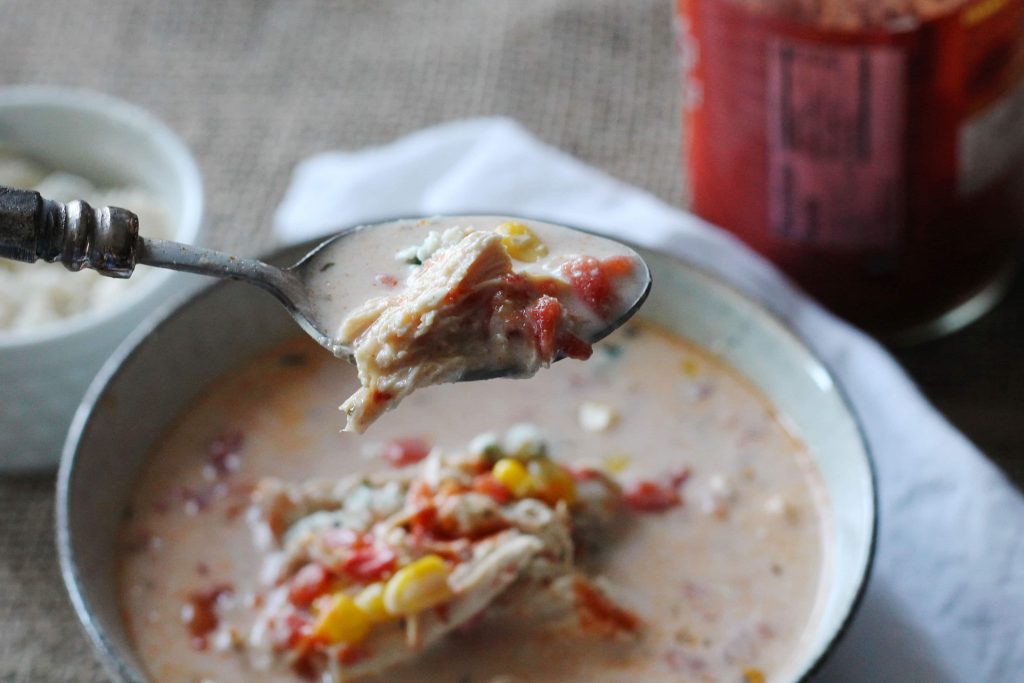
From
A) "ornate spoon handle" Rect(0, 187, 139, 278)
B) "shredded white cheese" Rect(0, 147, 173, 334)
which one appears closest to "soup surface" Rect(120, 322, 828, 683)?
"shredded white cheese" Rect(0, 147, 173, 334)

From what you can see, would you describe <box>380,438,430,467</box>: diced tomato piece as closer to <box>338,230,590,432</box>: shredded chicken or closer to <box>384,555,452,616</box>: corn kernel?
<box>384,555,452,616</box>: corn kernel

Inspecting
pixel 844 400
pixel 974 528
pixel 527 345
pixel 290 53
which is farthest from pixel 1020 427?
pixel 290 53

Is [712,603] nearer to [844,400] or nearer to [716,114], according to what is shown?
[844,400]

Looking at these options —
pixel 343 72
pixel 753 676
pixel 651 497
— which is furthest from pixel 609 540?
pixel 343 72

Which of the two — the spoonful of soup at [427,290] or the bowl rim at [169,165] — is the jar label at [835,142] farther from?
the bowl rim at [169,165]

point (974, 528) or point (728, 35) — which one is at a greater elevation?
point (728, 35)

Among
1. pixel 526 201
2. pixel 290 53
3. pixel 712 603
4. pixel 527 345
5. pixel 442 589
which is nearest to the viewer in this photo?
pixel 527 345

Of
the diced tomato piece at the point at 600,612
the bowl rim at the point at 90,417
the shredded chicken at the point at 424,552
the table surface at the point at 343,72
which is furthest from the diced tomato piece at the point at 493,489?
the table surface at the point at 343,72
